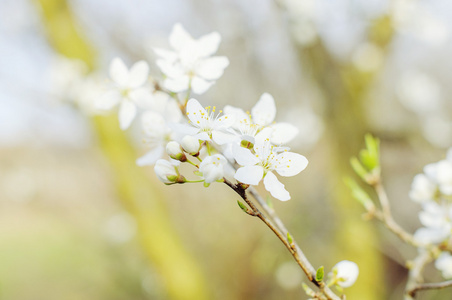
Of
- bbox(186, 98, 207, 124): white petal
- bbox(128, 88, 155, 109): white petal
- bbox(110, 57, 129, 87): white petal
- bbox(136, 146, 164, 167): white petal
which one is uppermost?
bbox(110, 57, 129, 87): white petal

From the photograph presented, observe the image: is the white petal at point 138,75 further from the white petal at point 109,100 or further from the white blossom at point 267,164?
the white blossom at point 267,164

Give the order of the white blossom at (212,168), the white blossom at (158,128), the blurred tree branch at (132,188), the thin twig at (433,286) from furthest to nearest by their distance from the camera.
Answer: the blurred tree branch at (132,188) → the white blossom at (158,128) → the thin twig at (433,286) → the white blossom at (212,168)

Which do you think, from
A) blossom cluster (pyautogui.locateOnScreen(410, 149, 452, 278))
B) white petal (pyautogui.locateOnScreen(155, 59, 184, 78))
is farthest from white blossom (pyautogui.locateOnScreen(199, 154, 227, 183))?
blossom cluster (pyautogui.locateOnScreen(410, 149, 452, 278))

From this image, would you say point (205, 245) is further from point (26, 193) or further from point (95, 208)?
point (26, 193)

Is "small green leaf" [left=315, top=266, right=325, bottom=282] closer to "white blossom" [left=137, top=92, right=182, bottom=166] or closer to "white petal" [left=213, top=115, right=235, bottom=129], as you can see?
"white petal" [left=213, top=115, right=235, bottom=129]

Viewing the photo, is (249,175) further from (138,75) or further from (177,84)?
(138,75)

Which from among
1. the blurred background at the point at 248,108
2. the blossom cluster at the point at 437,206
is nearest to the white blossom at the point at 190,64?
the blossom cluster at the point at 437,206
